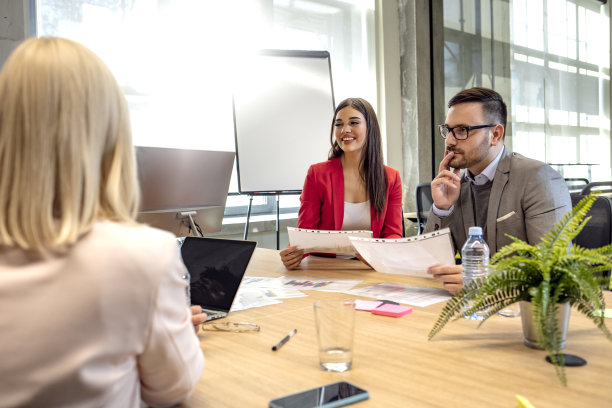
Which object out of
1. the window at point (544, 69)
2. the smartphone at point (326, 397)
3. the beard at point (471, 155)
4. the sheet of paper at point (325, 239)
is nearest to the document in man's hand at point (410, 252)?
the sheet of paper at point (325, 239)

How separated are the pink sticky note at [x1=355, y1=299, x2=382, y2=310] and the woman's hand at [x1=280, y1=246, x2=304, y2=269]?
0.62 metres

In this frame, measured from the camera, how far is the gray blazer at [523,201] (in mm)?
2051

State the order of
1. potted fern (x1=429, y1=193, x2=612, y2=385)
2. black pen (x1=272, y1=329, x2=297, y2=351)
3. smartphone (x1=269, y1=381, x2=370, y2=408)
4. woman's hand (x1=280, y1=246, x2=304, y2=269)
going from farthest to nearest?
woman's hand (x1=280, y1=246, x2=304, y2=269)
black pen (x1=272, y1=329, x2=297, y2=351)
potted fern (x1=429, y1=193, x2=612, y2=385)
smartphone (x1=269, y1=381, x2=370, y2=408)

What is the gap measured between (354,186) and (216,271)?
1.45 m

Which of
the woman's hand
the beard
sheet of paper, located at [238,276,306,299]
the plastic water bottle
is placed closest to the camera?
the plastic water bottle

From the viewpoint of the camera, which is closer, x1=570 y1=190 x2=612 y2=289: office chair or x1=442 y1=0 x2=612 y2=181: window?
x1=570 y1=190 x2=612 y2=289: office chair

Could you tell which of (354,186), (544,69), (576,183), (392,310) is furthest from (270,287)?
(576,183)

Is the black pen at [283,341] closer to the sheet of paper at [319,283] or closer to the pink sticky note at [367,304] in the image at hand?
the pink sticky note at [367,304]

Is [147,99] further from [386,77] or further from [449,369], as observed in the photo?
[449,369]

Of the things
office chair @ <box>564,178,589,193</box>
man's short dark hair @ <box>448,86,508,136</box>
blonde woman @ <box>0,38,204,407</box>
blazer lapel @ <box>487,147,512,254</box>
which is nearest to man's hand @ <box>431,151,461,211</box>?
blazer lapel @ <box>487,147,512,254</box>

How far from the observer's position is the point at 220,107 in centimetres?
410

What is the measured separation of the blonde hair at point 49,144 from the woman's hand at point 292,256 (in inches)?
56.6

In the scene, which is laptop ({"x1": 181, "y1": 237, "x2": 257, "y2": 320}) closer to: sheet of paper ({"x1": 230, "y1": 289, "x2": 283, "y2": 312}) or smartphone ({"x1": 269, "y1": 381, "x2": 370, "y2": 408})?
sheet of paper ({"x1": 230, "y1": 289, "x2": 283, "y2": 312})

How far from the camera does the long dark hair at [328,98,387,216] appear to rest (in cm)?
275
